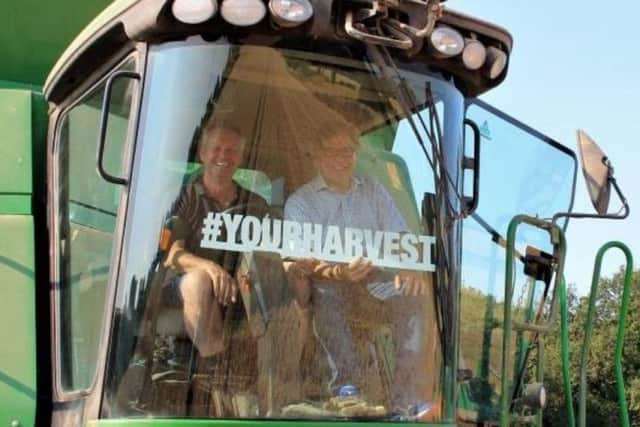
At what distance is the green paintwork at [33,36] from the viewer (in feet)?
15.7

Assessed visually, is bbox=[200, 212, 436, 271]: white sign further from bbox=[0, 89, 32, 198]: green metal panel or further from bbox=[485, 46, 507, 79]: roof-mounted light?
bbox=[0, 89, 32, 198]: green metal panel

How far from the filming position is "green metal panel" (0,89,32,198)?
3969 mm

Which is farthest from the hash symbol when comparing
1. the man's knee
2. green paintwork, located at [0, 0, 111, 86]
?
green paintwork, located at [0, 0, 111, 86]

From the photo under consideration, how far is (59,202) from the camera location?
12.7ft

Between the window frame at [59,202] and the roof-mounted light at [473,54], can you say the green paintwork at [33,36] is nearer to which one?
the window frame at [59,202]

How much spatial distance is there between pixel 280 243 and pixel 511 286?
40.0 inches

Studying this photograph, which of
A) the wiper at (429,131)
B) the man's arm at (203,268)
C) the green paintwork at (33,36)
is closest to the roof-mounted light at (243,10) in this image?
the wiper at (429,131)

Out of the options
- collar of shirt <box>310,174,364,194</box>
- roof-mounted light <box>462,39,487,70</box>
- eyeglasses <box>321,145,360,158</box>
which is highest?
roof-mounted light <box>462,39,487,70</box>

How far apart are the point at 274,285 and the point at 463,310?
41.5 inches

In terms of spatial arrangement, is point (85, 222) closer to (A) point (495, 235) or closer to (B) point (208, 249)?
(B) point (208, 249)

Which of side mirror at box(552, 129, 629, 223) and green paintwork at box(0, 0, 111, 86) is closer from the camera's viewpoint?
side mirror at box(552, 129, 629, 223)

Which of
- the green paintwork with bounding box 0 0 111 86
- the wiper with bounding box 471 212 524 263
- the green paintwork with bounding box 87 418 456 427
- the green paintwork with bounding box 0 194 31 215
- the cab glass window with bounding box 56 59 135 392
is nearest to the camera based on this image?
the green paintwork with bounding box 87 418 456 427

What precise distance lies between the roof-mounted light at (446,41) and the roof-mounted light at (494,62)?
6.1 inches

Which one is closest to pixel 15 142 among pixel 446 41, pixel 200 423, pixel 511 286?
pixel 200 423
